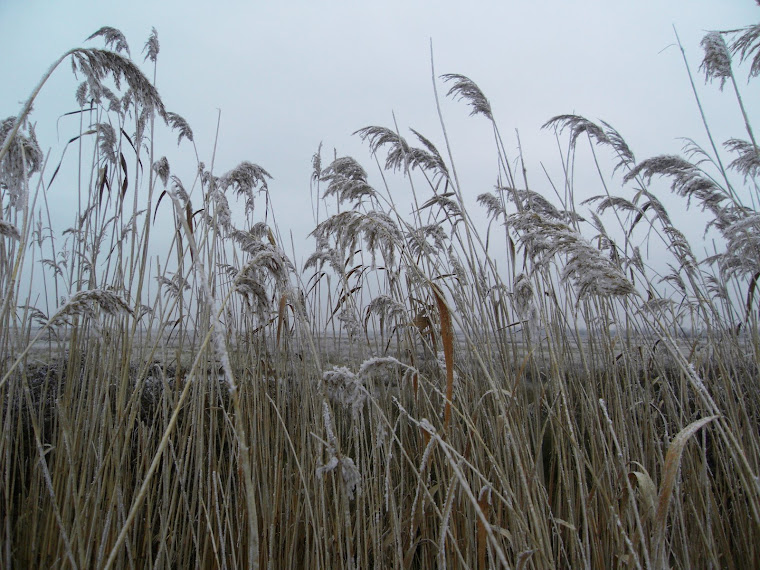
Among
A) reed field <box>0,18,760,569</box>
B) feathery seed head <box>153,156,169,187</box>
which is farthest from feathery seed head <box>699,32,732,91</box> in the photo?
feathery seed head <box>153,156,169,187</box>

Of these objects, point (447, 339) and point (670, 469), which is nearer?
point (670, 469)

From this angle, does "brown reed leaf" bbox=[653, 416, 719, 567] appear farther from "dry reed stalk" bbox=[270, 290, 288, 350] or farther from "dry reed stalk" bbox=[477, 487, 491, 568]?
"dry reed stalk" bbox=[270, 290, 288, 350]

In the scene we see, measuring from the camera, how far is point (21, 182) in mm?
1230

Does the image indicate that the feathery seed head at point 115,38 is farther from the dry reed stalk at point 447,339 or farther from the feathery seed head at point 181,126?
the dry reed stalk at point 447,339

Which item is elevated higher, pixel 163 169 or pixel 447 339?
pixel 163 169

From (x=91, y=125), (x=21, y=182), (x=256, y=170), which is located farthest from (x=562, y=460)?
(x=91, y=125)

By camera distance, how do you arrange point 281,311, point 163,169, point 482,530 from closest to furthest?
point 482,530 < point 281,311 < point 163,169

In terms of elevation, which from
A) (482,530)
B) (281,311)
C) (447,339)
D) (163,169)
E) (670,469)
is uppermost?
(163,169)

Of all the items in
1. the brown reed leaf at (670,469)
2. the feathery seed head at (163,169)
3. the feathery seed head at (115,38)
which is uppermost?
the feathery seed head at (115,38)

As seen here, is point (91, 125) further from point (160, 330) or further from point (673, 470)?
point (673, 470)

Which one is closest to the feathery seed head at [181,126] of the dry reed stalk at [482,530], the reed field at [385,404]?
the reed field at [385,404]

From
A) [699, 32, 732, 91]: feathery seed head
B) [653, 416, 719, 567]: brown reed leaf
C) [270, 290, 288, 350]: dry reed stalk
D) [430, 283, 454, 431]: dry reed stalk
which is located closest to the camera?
[653, 416, 719, 567]: brown reed leaf

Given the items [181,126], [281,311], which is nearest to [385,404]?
[281,311]

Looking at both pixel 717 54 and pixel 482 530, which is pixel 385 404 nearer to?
pixel 482 530
